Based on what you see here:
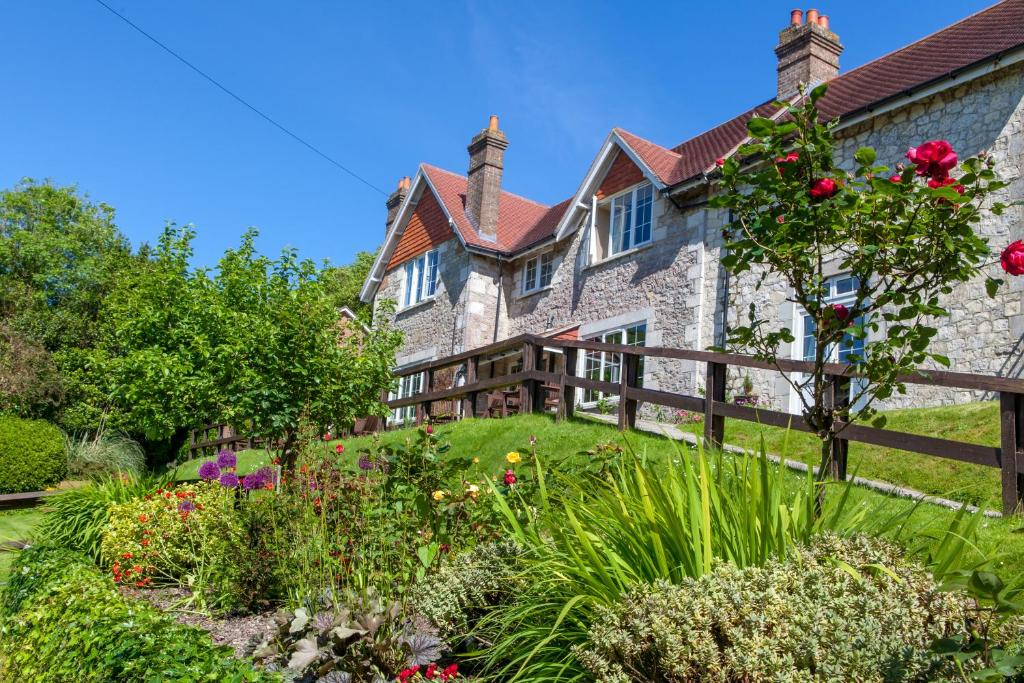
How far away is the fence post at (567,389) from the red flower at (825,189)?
6.88m

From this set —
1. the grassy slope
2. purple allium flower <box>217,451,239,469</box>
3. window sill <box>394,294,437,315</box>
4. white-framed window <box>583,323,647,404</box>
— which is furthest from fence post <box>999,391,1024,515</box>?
window sill <box>394,294,437,315</box>

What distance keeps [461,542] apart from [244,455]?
16.2 m

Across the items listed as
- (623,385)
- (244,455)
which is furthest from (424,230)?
(623,385)

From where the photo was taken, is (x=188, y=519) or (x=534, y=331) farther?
(x=534, y=331)

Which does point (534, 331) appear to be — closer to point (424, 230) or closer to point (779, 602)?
point (424, 230)

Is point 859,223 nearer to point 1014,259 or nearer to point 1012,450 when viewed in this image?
point 1014,259

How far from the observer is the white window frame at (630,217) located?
18.8 metres

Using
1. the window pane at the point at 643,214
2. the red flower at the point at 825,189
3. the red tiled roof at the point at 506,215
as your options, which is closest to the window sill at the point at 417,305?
the red tiled roof at the point at 506,215

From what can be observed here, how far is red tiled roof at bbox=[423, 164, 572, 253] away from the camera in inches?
899

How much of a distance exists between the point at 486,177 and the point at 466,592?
20386 millimetres

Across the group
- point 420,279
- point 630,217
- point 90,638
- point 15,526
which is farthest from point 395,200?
point 90,638

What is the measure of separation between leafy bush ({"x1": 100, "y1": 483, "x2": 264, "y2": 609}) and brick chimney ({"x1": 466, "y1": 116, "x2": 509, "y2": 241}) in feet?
53.8

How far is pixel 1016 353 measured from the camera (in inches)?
481

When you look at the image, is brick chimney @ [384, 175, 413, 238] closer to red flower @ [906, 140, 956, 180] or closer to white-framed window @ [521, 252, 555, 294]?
white-framed window @ [521, 252, 555, 294]
